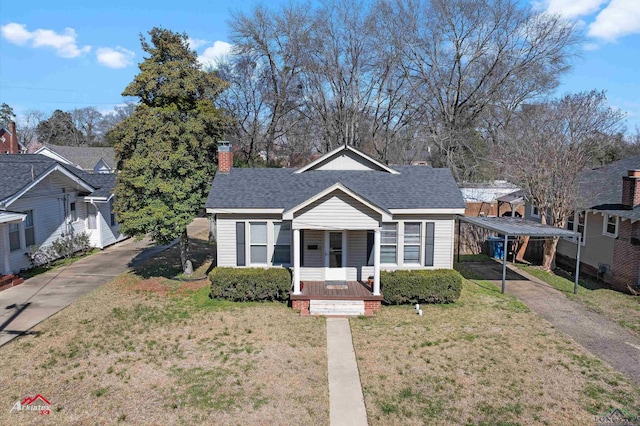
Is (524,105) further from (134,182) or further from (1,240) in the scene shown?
(1,240)

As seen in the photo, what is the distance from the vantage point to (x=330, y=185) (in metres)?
15.9

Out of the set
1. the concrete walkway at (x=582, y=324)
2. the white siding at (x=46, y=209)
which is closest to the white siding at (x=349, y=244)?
the concrete walkway at (x=582, y=324)

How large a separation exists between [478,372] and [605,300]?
28.4 ft

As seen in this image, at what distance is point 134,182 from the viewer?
1509cm

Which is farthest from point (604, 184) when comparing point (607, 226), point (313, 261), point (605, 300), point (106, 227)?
point (106, 227)

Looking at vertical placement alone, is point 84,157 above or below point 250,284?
above

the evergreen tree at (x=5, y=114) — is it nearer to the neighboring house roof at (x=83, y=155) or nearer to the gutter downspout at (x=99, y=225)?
the neighboring house roof at (x=83, y=155)

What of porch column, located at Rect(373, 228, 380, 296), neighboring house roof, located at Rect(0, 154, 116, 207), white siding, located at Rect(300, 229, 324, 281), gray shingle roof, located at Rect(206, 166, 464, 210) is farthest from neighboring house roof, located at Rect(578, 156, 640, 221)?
neighboring house roof, located at Rect(0, 154, 116, 207)

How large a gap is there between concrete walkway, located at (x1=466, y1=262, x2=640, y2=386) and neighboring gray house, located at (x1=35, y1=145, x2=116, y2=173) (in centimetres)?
3940

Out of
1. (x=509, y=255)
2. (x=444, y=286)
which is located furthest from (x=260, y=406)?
(x=509, y=255)

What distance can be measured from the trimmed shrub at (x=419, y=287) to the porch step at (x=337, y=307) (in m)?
1.18

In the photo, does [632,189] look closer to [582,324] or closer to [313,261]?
[582,324]
